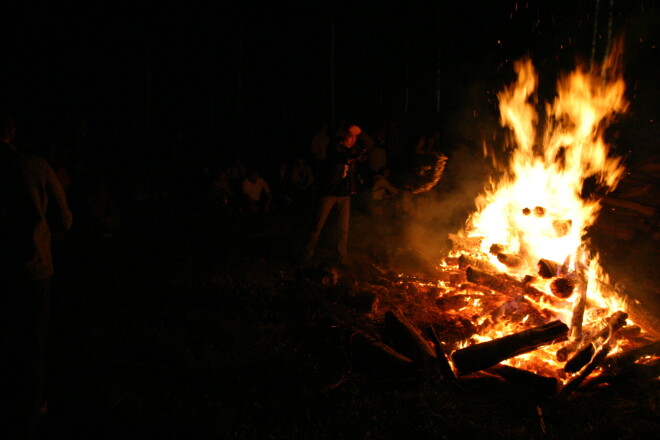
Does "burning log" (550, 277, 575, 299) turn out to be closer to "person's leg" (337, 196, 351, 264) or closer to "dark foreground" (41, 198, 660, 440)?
"dark foreground" (41, 198, 660, 440)

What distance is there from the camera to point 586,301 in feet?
17.3

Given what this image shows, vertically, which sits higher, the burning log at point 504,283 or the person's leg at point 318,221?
the person's leg at point 318,221

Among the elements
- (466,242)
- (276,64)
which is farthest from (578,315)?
(276,64)

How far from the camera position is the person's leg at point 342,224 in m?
6.78

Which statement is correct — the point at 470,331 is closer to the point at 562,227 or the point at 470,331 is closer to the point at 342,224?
the point at 562,227

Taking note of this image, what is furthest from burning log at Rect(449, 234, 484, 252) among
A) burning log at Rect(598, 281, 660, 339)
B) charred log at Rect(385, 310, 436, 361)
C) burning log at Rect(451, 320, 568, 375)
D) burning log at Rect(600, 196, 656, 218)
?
burning log at Rect(600, 196, 656, 218)

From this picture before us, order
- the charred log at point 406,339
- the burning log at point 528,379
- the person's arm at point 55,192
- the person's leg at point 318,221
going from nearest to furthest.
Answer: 1. the person's arm at point 55,192
2. the burning log at point 528,379
3. the charred log at point 406,339
4. the person's leg at point 318,221

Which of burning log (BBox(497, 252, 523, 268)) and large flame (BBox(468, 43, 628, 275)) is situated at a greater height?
large flame (BBox(468, 43, 628, 275))

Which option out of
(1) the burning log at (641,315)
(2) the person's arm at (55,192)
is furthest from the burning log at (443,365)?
(2) the person's arm at (55,192)

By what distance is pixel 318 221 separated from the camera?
6723mm

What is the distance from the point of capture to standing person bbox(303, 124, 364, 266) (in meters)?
6.56

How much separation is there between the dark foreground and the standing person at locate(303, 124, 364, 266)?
1.14 meters

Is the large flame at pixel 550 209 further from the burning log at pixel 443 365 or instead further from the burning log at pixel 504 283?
the burning log at pixel 443 365

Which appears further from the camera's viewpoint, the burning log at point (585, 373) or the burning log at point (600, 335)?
the burning log at point (600, 335)
